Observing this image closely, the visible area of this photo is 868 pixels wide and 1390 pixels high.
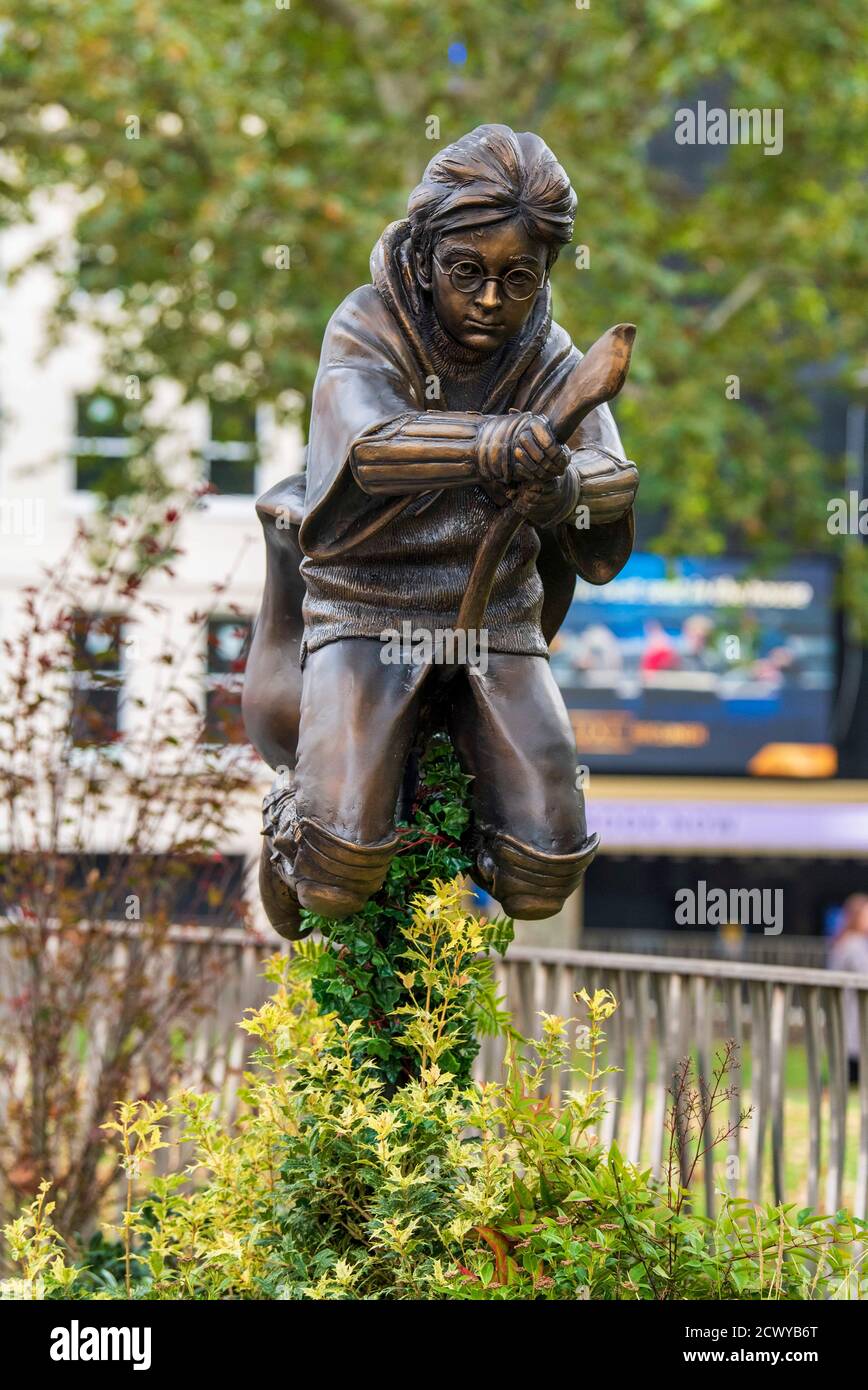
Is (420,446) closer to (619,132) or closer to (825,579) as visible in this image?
(619,132)

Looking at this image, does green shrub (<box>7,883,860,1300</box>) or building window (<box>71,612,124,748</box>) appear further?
building window (<box>71,612,124,748</box>)

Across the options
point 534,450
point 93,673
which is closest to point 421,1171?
point 534,450

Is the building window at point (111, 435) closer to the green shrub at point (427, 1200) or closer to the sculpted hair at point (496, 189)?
the sculpted hair at point (496, 189)

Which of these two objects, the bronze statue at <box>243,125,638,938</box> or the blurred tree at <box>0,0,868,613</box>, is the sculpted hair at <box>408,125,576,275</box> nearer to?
the bronze statue at <box>243,125,638,938</box>

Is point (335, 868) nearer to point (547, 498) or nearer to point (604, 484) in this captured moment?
point (547, 498)

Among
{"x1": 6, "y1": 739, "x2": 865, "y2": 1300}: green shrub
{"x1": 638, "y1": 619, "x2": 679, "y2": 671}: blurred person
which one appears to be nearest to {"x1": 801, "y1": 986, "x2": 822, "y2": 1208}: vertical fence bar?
{"x1": 6, "y1": 739, "x2": 865, "y2": 1300}: green shrub

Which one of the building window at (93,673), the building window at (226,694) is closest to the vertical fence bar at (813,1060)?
the building window at (226,694)

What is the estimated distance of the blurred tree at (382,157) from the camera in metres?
13.5

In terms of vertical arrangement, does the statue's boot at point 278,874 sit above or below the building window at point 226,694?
below

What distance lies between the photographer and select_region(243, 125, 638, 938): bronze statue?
14.1 ft

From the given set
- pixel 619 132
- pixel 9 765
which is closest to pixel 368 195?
pixel 619 132

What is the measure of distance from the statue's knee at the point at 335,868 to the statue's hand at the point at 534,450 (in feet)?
3.04

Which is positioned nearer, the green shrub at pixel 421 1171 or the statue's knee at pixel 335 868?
the green shrub at pixel 421 1171

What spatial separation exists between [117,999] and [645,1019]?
1.90 m
